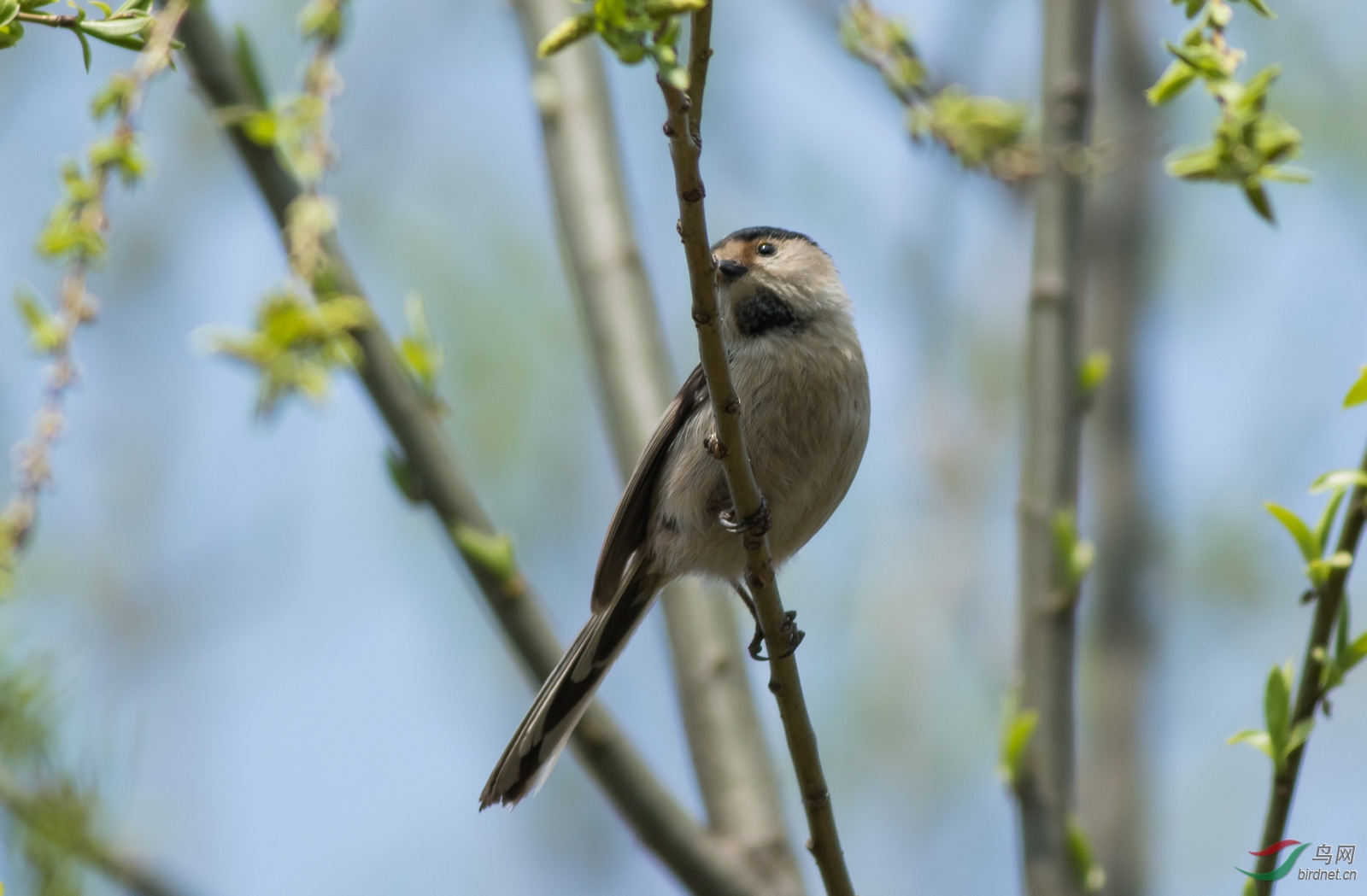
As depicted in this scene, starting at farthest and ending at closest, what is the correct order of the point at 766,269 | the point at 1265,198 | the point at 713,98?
the point at 713,98
the point at 766,269
the point at 1265,198

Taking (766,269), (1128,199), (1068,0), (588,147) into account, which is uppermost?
(1128,199)

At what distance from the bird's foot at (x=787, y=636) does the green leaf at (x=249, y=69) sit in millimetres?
1720

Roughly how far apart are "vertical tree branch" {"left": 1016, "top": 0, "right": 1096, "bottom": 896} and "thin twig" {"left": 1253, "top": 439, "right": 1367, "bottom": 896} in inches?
35.4

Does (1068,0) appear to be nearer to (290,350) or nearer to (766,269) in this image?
(766,269)

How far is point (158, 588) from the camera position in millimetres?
7262

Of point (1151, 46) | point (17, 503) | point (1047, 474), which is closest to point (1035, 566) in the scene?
point (1047, 474)

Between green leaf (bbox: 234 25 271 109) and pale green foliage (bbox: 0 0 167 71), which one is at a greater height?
green leaf (bbox: 234 25 271 109)

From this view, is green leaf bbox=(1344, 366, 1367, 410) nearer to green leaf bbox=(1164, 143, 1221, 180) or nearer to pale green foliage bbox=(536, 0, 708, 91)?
green leaf bbox=(1164, 143, 1221, 180)

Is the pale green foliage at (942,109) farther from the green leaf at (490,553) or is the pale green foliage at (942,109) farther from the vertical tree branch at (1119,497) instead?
the green leaf at (490,553)

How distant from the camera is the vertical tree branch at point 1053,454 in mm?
3059

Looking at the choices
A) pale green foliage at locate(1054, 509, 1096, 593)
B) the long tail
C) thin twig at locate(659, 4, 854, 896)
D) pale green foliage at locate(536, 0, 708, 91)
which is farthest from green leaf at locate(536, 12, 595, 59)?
pale green foliage at locate(1054, 509, 1096, 593)

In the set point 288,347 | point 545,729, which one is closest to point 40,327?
point 288,347

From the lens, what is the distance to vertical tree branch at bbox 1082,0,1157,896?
4.90 m

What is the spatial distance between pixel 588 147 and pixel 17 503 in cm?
245
